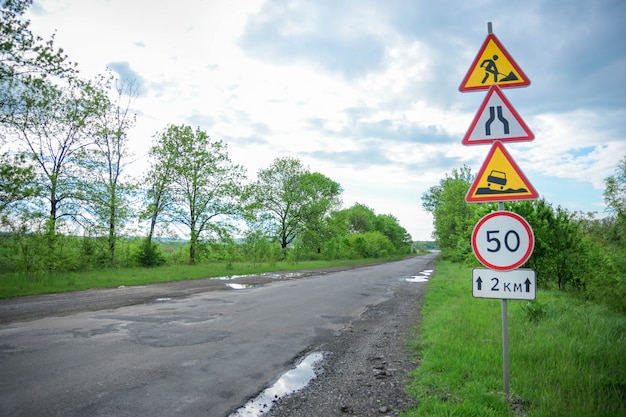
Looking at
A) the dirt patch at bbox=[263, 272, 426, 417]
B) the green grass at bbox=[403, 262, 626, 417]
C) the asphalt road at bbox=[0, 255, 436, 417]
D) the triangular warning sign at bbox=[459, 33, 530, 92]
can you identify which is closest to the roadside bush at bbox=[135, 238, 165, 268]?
the asphalt road at bbox=[0, 255, 436, 417]

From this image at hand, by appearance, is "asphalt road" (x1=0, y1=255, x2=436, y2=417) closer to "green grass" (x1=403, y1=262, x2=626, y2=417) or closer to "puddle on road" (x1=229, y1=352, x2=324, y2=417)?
"puddle on road" (x1=229, y1=352, x2=324, y2=417)

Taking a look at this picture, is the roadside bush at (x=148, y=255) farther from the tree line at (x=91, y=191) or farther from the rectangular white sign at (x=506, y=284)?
the rectangular white sign at (x=506, y=284)

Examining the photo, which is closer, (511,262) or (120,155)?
(511,262)

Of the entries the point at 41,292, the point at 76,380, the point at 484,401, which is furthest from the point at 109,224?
the point at 484,401

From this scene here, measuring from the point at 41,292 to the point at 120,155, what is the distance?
16.8 metres

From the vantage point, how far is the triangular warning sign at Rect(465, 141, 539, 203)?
13.2 ft

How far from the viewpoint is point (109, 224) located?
880 inches

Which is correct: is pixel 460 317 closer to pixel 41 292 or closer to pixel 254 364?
pixel 254 364

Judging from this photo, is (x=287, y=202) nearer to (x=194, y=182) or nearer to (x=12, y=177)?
(x=194, y=182)

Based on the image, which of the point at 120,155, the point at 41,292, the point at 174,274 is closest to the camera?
the point at 41,292

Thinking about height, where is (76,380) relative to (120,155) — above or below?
below

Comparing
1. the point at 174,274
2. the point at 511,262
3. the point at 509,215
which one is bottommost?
the point at 174,274

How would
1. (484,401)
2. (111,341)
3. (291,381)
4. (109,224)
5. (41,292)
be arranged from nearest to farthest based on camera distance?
(484,401) → (291,381) → (111,341) → (41,292) → (109,224)

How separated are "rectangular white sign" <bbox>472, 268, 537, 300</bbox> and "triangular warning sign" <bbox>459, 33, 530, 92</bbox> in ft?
7.75
